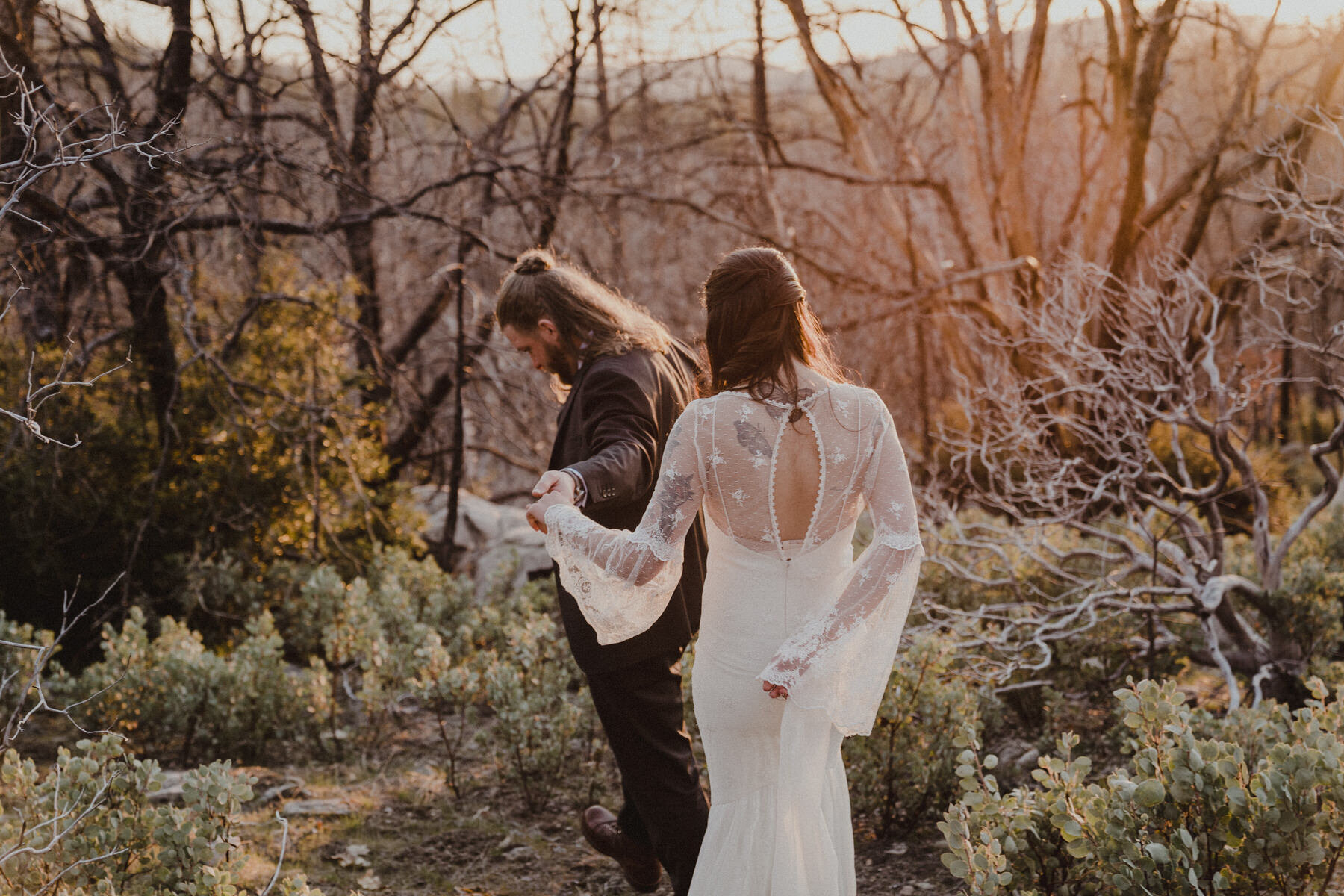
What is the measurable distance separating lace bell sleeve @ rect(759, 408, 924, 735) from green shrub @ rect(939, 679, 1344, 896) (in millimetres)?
296

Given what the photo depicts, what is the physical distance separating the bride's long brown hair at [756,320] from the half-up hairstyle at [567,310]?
71cm

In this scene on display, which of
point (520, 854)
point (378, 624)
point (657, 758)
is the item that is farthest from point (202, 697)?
point (657, 758)

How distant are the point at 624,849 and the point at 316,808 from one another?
168 cm

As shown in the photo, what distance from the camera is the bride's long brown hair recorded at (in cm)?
245

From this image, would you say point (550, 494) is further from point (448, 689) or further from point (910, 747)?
point (448, 689)

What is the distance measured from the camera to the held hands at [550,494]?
265 centimetres

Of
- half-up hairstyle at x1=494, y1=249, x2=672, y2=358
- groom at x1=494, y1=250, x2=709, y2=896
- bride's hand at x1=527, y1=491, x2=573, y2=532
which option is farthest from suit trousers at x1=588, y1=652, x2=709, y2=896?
half-up hairstyle at x1=494, y1=249, x2=672, y2=358

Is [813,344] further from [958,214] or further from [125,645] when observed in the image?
[958,214]

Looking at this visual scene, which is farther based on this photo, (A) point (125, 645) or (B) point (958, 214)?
(B) point (958, 214)

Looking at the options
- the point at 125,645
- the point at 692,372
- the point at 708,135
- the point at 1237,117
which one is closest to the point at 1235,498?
the point at 1237,117

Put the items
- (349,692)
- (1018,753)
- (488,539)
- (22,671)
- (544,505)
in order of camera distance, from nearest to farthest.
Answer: (544,505) → (1018,753) → (22,671) → (349,692) → (488,539)

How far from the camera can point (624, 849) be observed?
3.42 meters

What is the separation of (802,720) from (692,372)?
1.54 metres

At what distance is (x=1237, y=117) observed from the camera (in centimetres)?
1003
